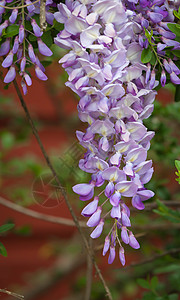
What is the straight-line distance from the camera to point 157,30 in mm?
700

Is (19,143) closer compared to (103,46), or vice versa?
(103,46)

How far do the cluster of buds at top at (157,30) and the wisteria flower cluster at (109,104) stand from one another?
0.01 metres

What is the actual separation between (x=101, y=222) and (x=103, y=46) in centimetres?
24

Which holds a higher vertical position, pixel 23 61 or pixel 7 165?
pixel 23 61

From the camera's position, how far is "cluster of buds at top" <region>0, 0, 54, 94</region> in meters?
0.70

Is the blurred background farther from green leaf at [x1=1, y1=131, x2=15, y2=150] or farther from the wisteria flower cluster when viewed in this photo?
the wisteria flower cluster

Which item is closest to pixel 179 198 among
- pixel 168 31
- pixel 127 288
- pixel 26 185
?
pixel 26 185

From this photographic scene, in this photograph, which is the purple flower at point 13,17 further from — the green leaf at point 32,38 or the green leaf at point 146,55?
the green leaf at point 146,55

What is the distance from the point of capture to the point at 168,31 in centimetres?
70

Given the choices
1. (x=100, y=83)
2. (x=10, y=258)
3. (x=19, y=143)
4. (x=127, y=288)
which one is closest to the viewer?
(x=100, y=83)

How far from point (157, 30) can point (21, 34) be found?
0.21 metres

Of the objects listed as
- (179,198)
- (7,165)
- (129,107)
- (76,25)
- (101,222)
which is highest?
(76,25)

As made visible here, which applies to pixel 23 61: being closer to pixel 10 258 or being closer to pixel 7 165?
pixel 7 165

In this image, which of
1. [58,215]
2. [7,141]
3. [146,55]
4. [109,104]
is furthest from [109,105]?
[58,215]
